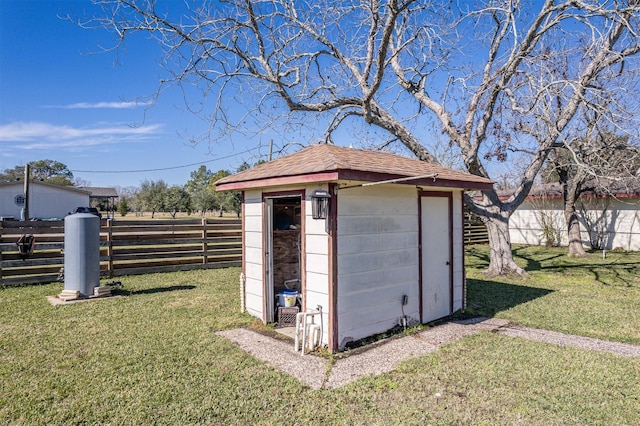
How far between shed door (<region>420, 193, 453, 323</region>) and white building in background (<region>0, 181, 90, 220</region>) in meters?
30.2

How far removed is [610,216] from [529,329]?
1443 cm

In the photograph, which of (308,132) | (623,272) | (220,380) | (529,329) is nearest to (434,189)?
(529,329)

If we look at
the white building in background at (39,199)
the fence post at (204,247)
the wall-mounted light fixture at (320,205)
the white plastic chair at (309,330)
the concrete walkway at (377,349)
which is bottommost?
the concrete walkway at (377,349)

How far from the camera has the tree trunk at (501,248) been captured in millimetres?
9742

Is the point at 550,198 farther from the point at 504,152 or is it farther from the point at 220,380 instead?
the point at 220,380

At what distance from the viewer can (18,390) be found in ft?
11.1

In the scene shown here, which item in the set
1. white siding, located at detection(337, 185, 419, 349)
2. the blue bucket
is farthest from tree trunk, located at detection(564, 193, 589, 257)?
the blue bucket

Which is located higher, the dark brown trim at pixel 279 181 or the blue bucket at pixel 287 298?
the dark brown trim at pixel 279 181

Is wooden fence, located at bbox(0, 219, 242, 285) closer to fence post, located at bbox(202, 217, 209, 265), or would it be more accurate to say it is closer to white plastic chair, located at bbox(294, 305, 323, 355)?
fence post, located at bbox(202, 217, 209, 265)

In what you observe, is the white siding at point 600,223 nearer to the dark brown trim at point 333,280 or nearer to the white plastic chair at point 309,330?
the dark brown trim at point 333,280

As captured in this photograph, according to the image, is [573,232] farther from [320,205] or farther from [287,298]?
[320,205]

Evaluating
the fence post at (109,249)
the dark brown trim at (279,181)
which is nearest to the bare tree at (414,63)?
the dark brown trim at (279,181)

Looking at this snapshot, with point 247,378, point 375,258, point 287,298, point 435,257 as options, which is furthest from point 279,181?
point 435,257

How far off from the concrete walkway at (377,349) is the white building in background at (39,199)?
1171 inches
